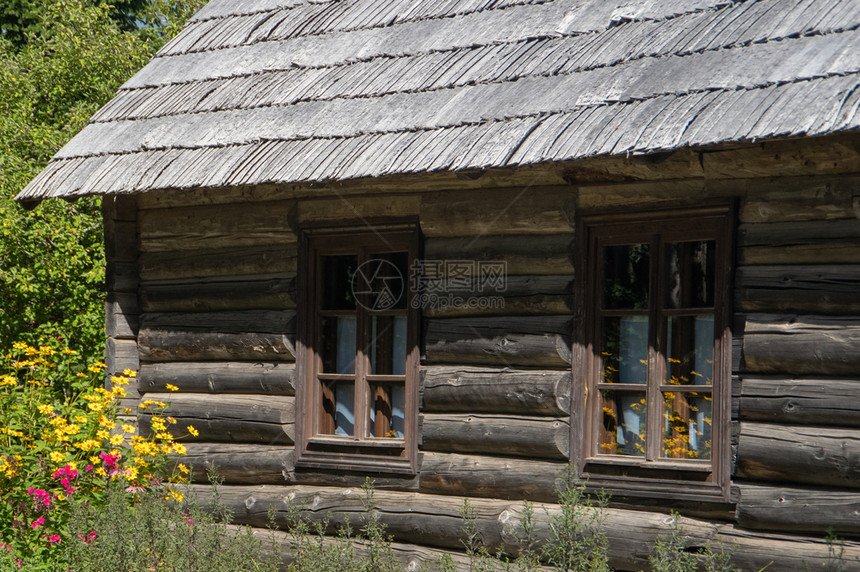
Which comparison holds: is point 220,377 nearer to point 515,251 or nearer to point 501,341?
point 501,341

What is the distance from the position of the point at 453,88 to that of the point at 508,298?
136cm

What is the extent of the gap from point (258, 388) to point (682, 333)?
9.84 feet

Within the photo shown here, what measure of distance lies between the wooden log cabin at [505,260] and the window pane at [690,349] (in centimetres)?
1

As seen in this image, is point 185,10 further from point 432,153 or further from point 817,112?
point 817,112

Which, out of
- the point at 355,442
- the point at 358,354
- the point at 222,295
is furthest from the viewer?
the point at 222,295

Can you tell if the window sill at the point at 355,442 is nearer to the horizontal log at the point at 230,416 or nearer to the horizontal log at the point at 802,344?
the horizontal log at the point at 230,416

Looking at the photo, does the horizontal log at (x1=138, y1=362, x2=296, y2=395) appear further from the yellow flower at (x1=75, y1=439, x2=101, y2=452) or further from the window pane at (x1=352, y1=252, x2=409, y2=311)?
the yellow flower at (x1=75, y1=439, x2=101, y2=452)

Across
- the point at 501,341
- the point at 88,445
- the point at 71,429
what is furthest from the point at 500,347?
the point at 71,429

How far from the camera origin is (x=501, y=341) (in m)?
5.74

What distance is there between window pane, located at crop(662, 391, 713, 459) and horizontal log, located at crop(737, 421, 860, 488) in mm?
301

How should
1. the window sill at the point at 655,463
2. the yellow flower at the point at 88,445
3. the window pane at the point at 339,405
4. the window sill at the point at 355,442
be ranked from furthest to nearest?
1. the window pane at the point at 339,405
2. the yellow flower at the point at 88,445
3. the window sill at the point at 355,442
4. the window sill at the point at 655,463

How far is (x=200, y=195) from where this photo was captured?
7082 millimetres

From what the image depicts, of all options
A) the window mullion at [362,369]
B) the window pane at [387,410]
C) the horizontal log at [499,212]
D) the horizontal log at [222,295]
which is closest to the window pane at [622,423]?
the horizontal log at [499,212]

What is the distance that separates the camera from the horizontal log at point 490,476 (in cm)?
548
